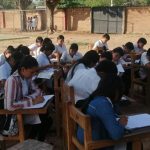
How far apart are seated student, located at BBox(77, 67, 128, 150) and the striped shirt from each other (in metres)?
1.09

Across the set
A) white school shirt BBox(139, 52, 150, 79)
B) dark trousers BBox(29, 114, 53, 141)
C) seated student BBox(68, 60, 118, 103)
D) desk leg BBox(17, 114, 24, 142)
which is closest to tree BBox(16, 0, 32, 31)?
white school shirt BBox(139, 52, 150, 79)

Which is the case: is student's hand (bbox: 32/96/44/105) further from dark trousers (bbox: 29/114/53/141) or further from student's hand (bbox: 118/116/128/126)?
student's hand (bbox: 118/116/128/126)

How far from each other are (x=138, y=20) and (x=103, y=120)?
26774 millimetres

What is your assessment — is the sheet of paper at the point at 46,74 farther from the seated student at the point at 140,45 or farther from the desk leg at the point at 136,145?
the seated student at the point at 140,45

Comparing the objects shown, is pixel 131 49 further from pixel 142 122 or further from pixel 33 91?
pixel 142 122

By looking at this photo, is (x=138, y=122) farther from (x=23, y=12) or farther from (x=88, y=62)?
(x=23, y=12)

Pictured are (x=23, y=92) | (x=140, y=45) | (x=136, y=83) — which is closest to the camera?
(x=23, y=92)

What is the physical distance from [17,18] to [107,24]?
1174 centimetres

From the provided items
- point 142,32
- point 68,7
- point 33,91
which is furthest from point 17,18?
point 33,91

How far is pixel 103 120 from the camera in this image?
3393mm

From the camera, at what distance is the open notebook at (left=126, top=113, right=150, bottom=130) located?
3768mm

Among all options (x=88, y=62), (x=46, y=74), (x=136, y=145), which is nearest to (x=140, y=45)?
(x=46, y=74)

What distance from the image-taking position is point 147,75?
23.4ft

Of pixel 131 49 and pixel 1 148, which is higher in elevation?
pixel 131 49
